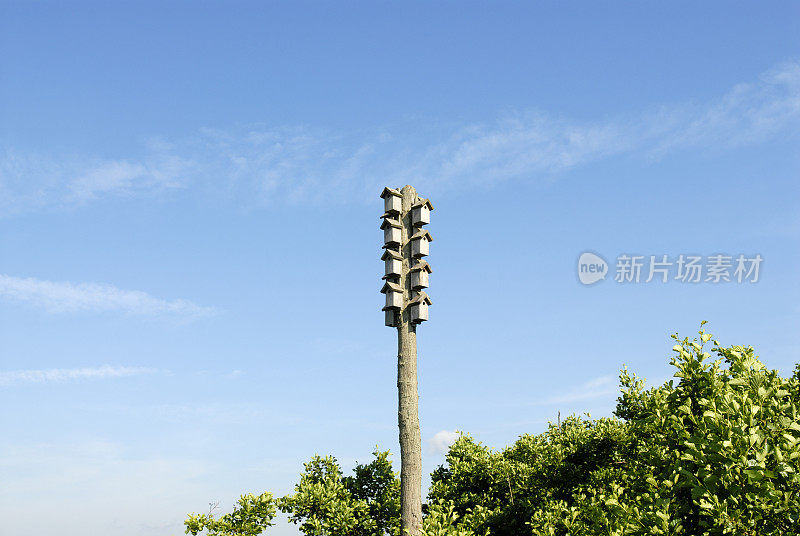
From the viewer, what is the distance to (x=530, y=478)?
50.0 feet

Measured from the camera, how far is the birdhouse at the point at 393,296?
43.5ft

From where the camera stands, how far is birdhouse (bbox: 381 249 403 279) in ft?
44.4

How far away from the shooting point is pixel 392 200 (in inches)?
549

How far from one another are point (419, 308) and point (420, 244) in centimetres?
139

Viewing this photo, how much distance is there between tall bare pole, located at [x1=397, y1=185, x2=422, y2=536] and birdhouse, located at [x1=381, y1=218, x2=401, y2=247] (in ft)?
0.61

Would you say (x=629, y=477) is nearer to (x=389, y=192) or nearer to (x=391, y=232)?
(x=391, y=232)

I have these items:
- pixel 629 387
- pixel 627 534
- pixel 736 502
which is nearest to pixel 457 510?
pixel 629 387

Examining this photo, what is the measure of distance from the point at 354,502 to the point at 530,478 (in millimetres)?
4145

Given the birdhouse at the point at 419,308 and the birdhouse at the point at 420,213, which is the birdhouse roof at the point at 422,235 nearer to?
the birdhouse at the point at 420,213

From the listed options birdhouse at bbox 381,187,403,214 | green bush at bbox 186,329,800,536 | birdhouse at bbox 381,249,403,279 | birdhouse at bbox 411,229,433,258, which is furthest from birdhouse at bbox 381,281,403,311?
green bush at bbox 186,329,800,536

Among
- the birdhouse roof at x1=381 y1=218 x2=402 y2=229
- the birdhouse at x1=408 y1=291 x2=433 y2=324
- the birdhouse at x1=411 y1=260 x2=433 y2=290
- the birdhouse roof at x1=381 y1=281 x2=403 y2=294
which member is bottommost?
the birdhouse at x1=408 y1=291 x2=433 y2=324

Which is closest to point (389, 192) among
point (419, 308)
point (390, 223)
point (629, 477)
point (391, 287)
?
point (390, 223)

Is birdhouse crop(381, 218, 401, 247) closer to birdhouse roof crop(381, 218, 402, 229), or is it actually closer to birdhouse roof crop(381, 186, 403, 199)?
birdhouse roof crop(381, 218, 402, 229)

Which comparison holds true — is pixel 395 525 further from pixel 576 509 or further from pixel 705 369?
pixel 705 369
